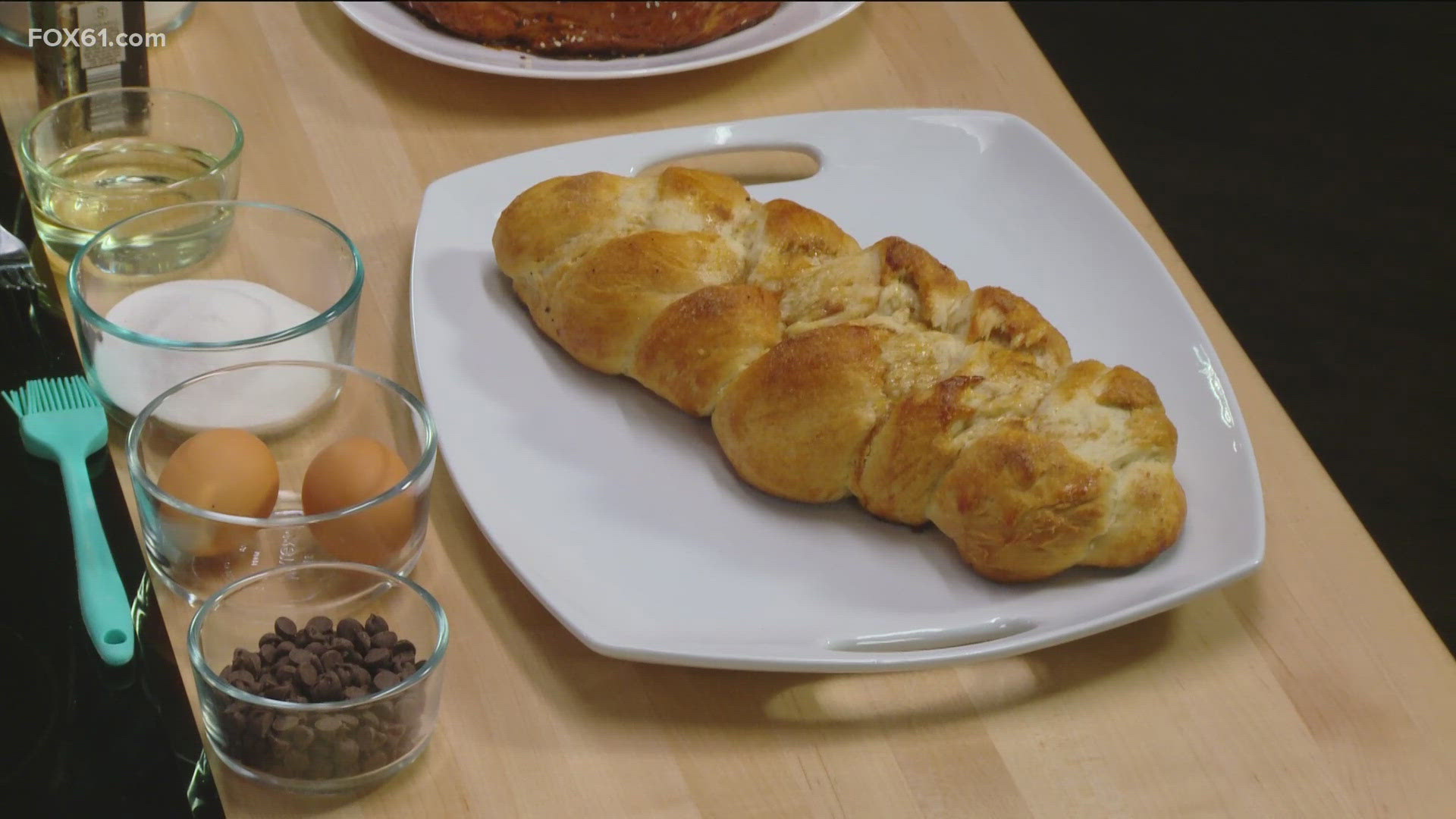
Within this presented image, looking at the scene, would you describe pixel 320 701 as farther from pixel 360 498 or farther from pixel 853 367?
pixel 853 367

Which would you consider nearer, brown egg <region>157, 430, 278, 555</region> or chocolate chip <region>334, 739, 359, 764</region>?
chocolate chip <region>334, 739, 359, 764</region>

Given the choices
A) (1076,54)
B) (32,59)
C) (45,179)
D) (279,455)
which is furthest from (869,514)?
(1076,54)

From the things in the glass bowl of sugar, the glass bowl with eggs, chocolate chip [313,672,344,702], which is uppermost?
the glass bowl of sugar

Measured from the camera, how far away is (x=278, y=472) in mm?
1160

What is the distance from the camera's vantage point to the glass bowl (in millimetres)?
1373

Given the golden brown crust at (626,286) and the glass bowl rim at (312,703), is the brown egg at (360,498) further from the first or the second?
the golden brown crust at (626,286)

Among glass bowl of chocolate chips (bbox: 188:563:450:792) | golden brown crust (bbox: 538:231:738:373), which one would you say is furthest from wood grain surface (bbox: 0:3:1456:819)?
golden brown crust (bbox: 538:231:738:373)

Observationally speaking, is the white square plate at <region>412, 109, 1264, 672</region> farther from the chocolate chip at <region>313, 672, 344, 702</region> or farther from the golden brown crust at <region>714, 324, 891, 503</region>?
the chocolate chip at <region>313, 672, 344, 702</region>

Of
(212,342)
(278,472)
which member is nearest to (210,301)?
(212,342)

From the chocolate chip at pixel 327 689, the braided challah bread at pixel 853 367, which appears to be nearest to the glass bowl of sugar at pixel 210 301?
the braided challah bread at pixel 853 367

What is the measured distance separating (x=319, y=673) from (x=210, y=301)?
1.37ft

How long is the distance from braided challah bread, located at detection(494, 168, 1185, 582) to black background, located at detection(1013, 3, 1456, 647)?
139 centimetres

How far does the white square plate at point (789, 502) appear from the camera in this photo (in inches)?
44.6

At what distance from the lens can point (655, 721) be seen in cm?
109
